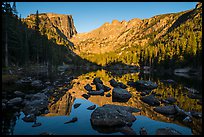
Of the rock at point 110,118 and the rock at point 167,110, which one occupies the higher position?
the rock at point 110,118

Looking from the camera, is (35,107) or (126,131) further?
(35,107)

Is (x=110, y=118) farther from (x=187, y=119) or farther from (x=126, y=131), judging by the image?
(x=187, y=119)

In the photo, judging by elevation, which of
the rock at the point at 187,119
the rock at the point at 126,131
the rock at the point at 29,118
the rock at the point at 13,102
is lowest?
the rock at the point at 187,119

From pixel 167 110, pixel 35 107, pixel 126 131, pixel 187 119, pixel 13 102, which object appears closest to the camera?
pixel 126 131

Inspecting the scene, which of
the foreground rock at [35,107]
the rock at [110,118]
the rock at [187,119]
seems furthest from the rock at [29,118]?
the rock at [187,119]

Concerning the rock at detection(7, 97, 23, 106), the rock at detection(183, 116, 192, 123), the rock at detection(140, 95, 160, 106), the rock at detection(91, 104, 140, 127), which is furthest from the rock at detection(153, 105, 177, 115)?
the rock at detection(7, 97, 23, 106)

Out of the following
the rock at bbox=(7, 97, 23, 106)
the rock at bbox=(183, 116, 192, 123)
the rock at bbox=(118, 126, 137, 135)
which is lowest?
the rock at bbox=(183, 116, 192, 123)

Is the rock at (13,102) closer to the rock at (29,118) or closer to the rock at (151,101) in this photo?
the rock at (29,118)

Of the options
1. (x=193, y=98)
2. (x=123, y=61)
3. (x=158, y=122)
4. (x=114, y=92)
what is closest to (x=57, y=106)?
(x=114, y=92)

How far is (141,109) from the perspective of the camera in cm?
1563

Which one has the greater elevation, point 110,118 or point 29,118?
point 110,118

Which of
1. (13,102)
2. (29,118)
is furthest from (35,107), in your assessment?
(29,118)

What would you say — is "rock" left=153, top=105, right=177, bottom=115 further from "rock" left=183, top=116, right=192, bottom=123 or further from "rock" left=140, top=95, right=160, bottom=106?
"rock" left=140, top=95, right=160, bottom=106

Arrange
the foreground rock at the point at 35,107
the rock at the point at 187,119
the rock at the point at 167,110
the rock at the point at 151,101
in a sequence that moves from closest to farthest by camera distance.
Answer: the rock at the point at 187,119, the foreground rock at the point at 35,107, the rock at the point at 167,110, the rock at the point at 151,101
